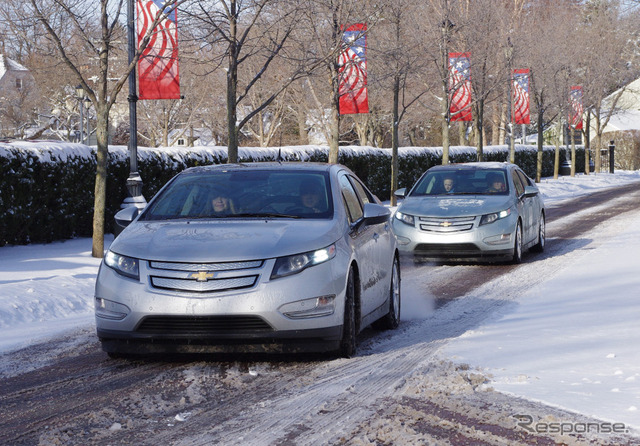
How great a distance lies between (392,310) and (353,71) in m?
15.2

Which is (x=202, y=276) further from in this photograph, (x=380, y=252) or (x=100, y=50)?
(x=100, y=50)

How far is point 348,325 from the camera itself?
22.8 feet

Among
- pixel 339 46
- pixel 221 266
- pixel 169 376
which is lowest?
pixel 169 376

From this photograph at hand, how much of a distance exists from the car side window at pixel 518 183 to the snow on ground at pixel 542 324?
1543 millimetres

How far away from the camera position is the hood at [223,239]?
6.47 metres

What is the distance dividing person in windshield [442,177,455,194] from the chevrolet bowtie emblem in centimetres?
934

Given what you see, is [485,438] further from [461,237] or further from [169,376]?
[461,237]

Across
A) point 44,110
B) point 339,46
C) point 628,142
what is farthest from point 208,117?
point 339,46

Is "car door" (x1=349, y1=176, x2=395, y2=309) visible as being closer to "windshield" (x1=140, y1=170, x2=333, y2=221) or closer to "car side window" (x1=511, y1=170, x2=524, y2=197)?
"windshield" (x1=140, y1=170, x2=333, y2=221)

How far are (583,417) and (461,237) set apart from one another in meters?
8.83

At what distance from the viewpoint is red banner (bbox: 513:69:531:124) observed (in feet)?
131

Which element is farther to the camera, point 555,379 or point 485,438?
point 555,379

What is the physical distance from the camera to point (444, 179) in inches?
611

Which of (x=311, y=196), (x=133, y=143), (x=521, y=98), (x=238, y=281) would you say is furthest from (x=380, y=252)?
(x=521, y=98)
